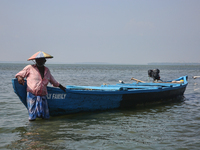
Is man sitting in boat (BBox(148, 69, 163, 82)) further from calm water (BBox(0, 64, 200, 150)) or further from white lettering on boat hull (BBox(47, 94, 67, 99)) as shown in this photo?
white lettering on boat hull (BBox(47, 94, 67, 99))

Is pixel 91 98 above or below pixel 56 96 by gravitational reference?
below

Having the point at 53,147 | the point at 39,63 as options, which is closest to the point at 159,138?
the point at 53,147

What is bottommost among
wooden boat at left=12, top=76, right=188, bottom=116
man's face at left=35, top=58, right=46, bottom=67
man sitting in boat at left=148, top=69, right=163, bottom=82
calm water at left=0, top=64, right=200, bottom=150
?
calm water at left=0, top=64, right=200, bottom=150

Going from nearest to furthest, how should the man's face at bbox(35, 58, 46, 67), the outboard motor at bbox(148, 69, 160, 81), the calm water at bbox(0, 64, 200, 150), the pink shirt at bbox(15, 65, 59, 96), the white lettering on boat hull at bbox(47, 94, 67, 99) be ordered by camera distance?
the calm water at bbox(0, 64, 200, 150), the pink shirt at bbox(15, 65, 59, 96), the man's face at bbox(35, 58, 46, 67), the white lettering on boat hull at bbox(47, 94, 67, 99), the outboard motor at bbox(148, 69, 160, 81)

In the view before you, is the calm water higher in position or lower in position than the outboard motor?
lower

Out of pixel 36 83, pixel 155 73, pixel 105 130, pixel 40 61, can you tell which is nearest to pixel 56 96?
pixel 36 83

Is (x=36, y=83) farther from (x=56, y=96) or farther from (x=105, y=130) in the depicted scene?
(x=105, y=130)

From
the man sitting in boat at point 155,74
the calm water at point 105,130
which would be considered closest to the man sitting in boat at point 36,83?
the calm water at point 105,130

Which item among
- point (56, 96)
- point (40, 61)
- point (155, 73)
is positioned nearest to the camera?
point (40, 61)

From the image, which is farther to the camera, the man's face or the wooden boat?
the wooden boat

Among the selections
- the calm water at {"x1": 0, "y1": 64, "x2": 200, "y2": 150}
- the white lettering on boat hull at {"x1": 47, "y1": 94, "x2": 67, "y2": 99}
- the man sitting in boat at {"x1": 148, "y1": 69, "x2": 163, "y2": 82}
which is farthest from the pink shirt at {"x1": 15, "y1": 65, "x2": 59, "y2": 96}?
the man sitting in boat at {"x1": 148, "y1": 69, "x2": 163, "y2": 82}

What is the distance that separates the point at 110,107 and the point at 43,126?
2979 mm

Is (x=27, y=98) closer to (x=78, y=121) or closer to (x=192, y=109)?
(x=78, y=121)

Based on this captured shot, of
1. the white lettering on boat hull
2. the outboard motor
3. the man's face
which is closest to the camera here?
the man's face
